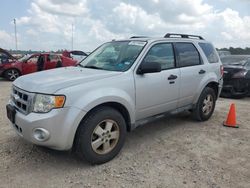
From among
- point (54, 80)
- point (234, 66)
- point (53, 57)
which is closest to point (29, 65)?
Answer: point (53, 57)

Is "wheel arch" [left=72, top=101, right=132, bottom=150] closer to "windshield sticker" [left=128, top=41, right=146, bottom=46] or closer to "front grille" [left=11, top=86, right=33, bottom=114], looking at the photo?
"front grille" [left=11, top=86, right=33, bottom=114]

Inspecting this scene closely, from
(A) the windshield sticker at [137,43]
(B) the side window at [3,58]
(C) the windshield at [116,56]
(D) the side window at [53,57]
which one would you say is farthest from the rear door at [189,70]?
(B) the side window at [3,58]

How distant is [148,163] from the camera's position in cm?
377

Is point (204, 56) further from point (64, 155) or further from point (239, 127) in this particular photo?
point (64, 155)

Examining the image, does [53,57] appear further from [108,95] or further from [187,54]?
[108,95]

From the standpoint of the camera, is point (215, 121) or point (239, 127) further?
point (215, 121)

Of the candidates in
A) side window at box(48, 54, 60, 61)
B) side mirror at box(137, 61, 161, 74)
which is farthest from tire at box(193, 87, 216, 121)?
side window at box(48, 54, 60, 61)

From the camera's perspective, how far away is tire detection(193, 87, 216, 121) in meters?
5.56

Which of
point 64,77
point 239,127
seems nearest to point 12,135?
point 64,77

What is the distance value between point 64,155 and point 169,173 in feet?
5.22

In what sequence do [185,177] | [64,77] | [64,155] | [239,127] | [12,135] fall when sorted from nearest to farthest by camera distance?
[185,177] → [64,77] → [64,155] → [12,135] → [239,127]

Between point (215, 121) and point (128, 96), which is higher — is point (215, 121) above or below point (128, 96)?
below

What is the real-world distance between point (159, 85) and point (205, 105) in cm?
185

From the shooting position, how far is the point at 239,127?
18.1 feet
